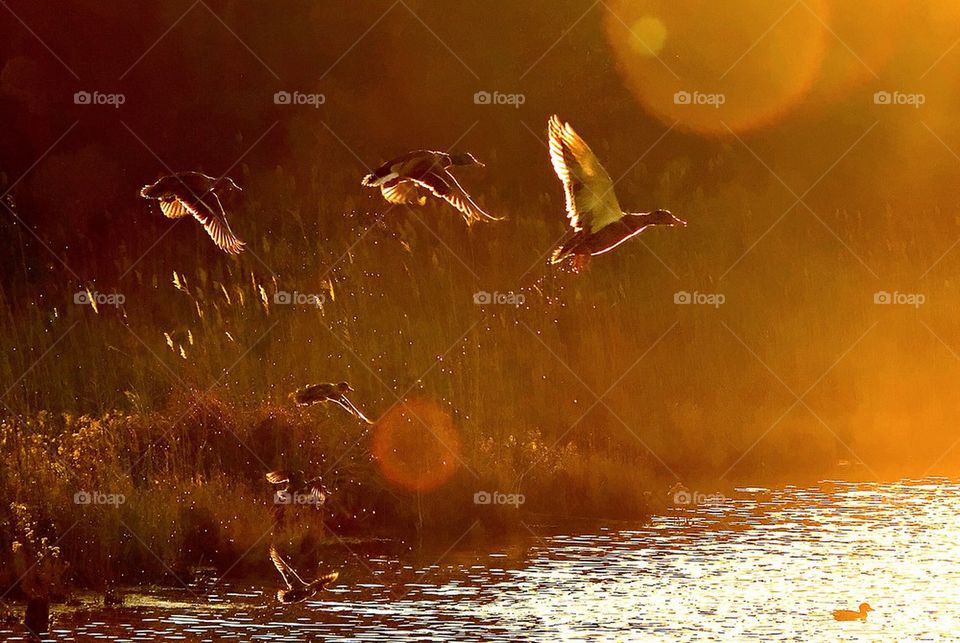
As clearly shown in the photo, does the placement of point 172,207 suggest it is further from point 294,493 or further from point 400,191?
point 294,493

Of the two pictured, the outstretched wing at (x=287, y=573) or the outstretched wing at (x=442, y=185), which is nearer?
the outstretched wing at (x=287, y=573)

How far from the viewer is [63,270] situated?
14.8 metres

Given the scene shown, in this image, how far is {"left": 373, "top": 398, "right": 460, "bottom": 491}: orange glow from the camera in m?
11.7

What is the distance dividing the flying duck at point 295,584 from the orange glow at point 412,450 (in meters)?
1.50

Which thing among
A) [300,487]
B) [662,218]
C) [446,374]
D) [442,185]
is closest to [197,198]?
[442,185]

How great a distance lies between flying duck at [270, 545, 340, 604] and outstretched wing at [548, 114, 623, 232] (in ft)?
7.94

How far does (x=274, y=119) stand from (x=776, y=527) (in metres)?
13.1

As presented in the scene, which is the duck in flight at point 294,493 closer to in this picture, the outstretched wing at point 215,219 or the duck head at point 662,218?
the outstretched wing at point 215,219

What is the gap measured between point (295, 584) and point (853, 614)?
3.04m

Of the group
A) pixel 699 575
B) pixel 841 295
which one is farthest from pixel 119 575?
pixel 841 295

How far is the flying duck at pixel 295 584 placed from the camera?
984 centimetres

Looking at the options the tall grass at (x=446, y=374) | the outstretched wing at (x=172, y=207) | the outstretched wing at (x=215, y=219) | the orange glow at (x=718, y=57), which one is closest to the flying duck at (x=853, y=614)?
the tall grass at (x=446, y=374)

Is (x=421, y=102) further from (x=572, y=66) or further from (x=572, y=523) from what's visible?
(x=572, y=523)

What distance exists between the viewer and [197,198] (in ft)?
34.7
